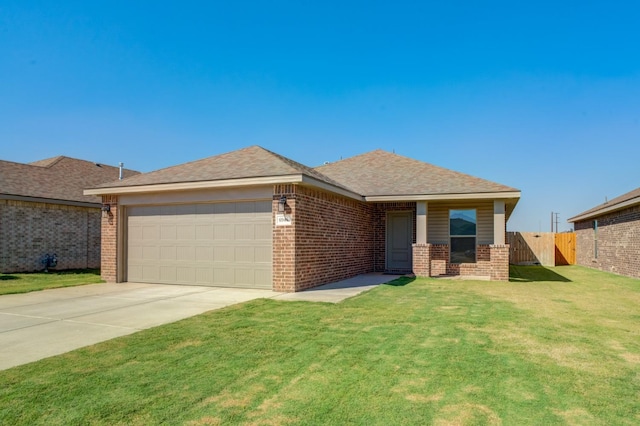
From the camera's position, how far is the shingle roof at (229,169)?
1005 cm

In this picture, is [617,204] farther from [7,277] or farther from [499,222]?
[7,277]

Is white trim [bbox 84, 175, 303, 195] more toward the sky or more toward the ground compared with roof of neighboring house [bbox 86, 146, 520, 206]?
more toward the ground

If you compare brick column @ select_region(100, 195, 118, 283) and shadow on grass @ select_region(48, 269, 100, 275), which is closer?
brick column @ select_region(100, 195, 118, 283)

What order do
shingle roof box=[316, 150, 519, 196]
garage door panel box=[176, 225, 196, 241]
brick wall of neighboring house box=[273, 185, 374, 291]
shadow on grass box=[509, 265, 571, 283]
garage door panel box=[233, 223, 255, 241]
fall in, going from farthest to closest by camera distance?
shadow on grass box=[509, 265, 571, 283] → shingle roof box=[316, 150, 519, 196] → garage door panel box=[176, 225, 196, 241] → garage door panel box=[233, 223, 255, 241] → brick wall of neighboring house box=[273, 185, 374, 291]

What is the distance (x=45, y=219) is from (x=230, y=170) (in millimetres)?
10492

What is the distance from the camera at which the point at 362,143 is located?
25.8 meters

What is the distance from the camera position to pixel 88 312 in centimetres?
701

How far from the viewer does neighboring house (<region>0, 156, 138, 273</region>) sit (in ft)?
49.0

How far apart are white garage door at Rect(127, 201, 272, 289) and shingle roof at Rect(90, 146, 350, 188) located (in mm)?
764

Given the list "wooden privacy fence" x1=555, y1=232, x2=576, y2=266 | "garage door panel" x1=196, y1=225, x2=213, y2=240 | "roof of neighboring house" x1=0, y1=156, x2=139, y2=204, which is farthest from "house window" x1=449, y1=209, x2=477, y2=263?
"roof of neighboring house" x1=0, y1=156, x2=139, y2=204

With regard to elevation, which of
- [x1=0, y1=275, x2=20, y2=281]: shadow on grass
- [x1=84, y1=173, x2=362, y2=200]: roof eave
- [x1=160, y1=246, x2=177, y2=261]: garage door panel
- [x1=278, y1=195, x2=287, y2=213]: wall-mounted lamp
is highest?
[x1=84, y1=173, x2=362, y2=200]: roof eave

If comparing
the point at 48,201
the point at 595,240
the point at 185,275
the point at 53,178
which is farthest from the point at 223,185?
the point at 595,240

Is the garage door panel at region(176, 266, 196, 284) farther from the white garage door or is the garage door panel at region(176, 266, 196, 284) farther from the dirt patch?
the dirt patch

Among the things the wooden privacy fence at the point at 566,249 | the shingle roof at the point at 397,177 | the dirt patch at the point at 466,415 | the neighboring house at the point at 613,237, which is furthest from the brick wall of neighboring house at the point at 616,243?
the dirt patch at the point at 466,415
